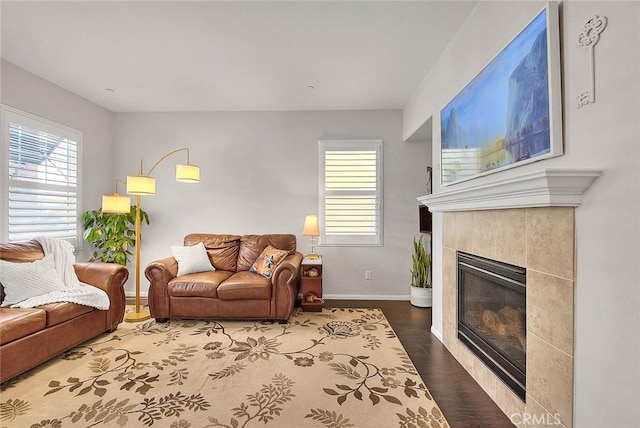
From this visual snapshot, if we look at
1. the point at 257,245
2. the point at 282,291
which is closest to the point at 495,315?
the point at 282,291

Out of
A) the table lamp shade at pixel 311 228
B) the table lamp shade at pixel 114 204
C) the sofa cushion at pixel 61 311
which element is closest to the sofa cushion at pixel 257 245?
the table lamp shade at pixel 311 228

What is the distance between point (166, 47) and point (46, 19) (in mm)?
872

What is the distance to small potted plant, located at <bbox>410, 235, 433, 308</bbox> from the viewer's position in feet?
12.9

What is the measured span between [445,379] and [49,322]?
3191 mm

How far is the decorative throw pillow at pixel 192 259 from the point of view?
3641 mm

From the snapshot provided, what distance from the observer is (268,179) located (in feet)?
14.6

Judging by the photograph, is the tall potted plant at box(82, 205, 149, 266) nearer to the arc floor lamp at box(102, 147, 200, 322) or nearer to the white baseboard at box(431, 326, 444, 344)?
the arc floor lamp at box(102, 147, 200, 322)

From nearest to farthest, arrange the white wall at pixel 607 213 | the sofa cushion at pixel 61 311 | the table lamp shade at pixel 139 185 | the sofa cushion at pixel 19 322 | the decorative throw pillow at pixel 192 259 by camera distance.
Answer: the white wall at pixel 607 213, the sofa cushion at pixel 19 322, the sofa cushion at pixel 61 311, the table lamp shade at pixel 139 185, the decorative throw pillow at pixel 192 259

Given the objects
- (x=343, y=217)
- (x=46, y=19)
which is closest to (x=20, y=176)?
(x=46, y=19)

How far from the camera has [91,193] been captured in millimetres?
4184

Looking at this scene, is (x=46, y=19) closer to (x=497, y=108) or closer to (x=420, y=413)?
(x=497, y=108)

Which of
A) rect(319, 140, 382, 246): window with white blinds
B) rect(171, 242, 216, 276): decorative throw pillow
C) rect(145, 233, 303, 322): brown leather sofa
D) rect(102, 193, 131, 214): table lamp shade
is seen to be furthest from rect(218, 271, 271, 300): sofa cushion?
rect(102, 193, 131, 214): table lamp shade

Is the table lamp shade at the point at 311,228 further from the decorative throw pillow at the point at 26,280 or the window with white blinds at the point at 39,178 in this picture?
the window with white blinds at the point at 39,178

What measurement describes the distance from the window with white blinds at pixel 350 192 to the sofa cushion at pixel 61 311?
287 centimetres
